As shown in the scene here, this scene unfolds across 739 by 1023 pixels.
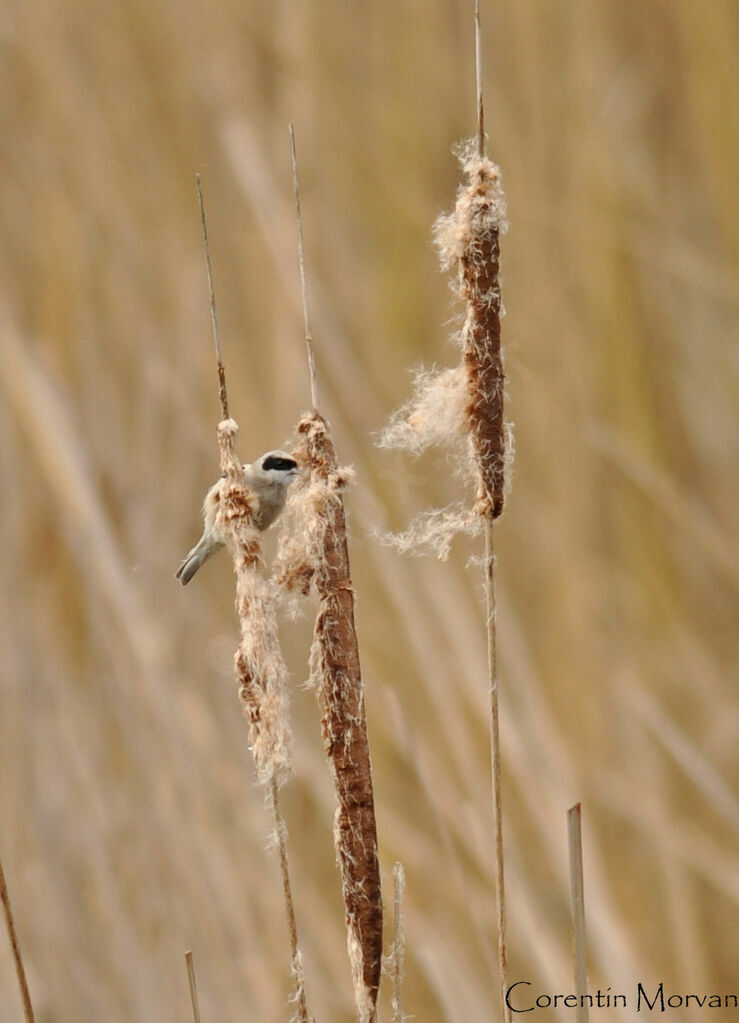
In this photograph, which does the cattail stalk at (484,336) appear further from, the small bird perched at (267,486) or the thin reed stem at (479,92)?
the small bird perched at (267,486)

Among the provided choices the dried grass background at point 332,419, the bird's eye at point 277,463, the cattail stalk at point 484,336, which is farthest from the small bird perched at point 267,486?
the cattail stalk at point 484,336

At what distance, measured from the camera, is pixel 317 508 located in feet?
2.10

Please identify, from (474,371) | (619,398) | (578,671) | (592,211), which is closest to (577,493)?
(619,398)

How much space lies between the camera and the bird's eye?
40.5 inches

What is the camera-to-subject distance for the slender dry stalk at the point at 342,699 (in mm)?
591

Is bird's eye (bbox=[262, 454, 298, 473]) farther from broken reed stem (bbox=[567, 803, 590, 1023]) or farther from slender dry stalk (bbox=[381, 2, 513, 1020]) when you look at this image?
broken reed stem (bbox=[567, 803, 590, 1023])

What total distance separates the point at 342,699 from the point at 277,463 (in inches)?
18.7

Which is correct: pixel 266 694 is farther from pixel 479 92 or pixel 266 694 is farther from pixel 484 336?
pixel 479 92

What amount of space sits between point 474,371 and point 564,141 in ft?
2.99

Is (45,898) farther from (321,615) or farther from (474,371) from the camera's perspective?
(474,371)

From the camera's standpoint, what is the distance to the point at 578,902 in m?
0.65

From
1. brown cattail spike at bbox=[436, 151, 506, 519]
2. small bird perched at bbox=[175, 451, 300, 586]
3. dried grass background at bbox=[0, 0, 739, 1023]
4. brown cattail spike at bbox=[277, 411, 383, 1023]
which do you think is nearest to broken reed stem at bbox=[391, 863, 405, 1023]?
brown cattail spike at bbox=[277, 411, 383, 1023]

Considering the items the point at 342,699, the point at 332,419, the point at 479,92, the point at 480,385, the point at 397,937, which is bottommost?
the point at 397,937

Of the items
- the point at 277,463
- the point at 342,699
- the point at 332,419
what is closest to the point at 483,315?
the point at 342,699
